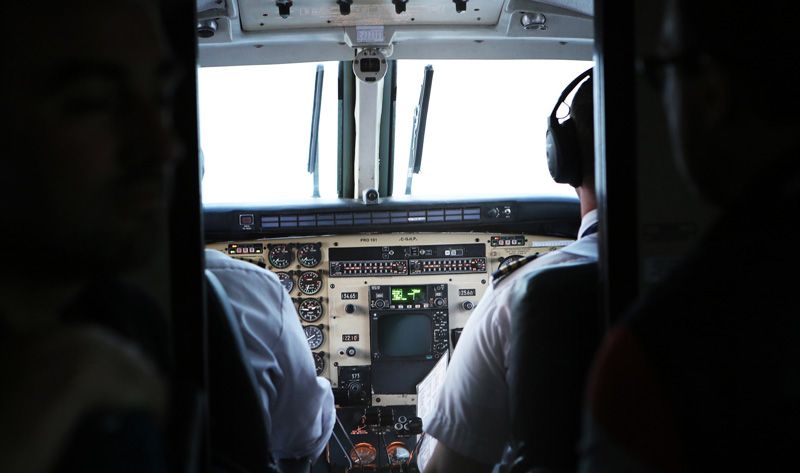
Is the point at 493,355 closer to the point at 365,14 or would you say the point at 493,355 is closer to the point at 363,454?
the point at 365,14

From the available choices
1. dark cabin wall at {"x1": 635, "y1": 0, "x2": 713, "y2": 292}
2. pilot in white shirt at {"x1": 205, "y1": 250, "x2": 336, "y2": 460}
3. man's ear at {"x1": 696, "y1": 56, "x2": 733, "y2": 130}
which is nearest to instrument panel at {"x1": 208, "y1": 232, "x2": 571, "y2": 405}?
pilot in white shirt at {"x1": 205, "y1": 250, "x2": 336, "y2": 460}

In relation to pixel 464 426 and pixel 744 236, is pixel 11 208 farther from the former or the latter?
pixel 464 426

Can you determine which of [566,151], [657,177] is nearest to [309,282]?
[566,151]

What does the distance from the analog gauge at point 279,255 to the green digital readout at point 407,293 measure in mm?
533

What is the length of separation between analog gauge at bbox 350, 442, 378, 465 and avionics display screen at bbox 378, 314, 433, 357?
45cm

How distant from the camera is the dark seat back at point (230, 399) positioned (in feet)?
4.96

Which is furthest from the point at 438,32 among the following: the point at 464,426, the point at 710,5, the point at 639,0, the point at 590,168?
the point at 710,5

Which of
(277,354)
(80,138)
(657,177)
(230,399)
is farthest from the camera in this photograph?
(277,354)

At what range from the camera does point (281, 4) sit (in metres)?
2.79

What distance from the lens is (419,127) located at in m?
3.99

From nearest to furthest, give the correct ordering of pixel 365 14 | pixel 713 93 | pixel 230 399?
pixel 713 93 < pixel 230 399 < pixel 365 14

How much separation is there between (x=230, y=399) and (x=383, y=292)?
2.34 metres

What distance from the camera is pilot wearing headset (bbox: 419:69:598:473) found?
6.24ft

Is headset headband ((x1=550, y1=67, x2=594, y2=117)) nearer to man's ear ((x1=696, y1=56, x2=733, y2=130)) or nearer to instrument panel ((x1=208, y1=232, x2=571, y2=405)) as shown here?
man's ear ((x1=696, y1=56, x2=733, y2=130))
